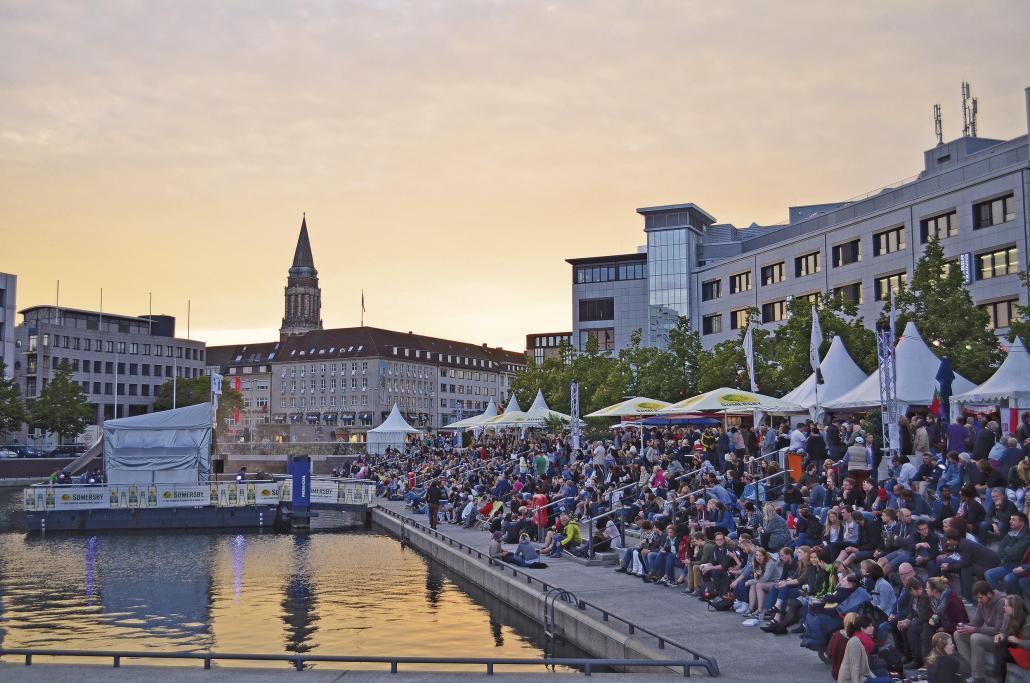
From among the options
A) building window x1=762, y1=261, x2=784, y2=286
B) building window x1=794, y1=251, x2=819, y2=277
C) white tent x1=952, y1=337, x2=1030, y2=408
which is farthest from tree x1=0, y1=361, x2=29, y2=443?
white tent x1=952, y1=337, x2=1030, y2=408

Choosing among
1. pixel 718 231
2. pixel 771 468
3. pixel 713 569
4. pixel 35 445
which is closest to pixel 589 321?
pixel 718 231

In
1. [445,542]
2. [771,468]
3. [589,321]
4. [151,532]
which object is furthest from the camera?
[589,321]

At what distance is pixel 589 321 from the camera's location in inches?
4075

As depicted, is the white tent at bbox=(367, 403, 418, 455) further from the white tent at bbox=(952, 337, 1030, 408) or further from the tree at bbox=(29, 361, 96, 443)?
the white tent at bbox=(952, 337, 1030, 408)

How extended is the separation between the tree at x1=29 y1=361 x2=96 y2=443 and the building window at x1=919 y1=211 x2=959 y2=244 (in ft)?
270

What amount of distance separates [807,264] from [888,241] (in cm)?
919

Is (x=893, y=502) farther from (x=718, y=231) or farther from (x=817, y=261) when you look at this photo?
(x=718, y=231)

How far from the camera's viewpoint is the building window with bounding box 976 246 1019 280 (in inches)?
1985

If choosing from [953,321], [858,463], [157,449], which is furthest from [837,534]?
[157,449]

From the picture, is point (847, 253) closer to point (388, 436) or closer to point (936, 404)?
point (388, 436)

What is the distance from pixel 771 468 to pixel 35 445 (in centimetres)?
10098

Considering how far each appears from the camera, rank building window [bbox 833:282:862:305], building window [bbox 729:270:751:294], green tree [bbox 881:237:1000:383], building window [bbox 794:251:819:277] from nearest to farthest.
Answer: green tree [bbox 881:237:1000:383] → building window [bbox 833:282:862:305] → building window [bbox 794:251:819:277] → building window [bbox 729:270:751:294]

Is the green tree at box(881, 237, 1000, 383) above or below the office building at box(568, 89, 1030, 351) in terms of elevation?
below

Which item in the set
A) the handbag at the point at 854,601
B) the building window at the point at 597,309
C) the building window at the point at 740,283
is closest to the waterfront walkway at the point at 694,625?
the handbag at the point at 854,601
